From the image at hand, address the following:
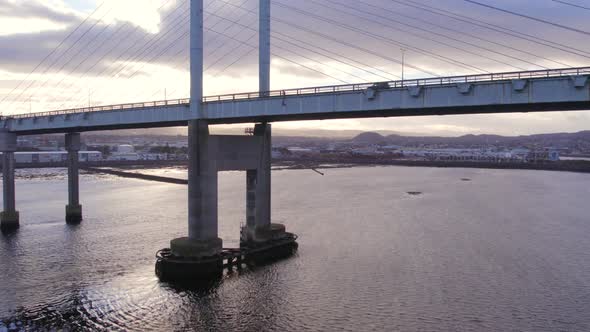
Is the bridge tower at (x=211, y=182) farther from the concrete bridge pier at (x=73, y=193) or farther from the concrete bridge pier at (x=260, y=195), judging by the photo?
the concrete bridge pier at (x=73, y=193)

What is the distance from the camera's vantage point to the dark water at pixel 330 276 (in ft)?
59.2

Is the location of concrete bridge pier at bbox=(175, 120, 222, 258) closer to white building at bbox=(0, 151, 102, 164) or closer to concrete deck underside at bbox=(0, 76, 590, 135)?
concrete deck underside at bbox=(0, 76, 590, 135)

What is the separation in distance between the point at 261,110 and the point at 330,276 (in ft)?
28.1

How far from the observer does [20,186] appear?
6856 centimetres

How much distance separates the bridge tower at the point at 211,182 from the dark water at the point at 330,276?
4.77 ft

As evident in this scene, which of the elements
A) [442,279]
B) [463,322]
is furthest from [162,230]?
[463,322]

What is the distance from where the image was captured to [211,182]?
2402cm

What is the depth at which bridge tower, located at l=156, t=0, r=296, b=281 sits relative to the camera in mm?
23234

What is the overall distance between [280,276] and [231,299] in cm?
358

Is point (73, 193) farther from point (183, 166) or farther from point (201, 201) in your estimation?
point (183, 166)

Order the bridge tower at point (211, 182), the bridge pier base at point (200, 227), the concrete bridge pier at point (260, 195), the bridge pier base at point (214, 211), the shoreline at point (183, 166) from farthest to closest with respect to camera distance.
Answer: the shoreline at point (183, 166) → the concrete bridge pier at point (260, 195) → the bridge tower at point (211, 182) → the bridge pier base at point (214, 211) → the bridge pier base at point (200, 227)

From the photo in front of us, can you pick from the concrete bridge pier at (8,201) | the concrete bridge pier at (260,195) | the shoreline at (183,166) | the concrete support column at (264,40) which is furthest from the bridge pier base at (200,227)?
the shoreline at (183,166)

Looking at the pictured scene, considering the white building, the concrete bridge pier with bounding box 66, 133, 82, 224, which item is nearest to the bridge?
the concrete bridge pier with bounding box 66, 133, 82, 224

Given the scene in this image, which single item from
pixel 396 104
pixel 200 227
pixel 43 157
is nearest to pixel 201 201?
pixel 200 227
